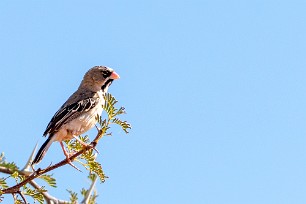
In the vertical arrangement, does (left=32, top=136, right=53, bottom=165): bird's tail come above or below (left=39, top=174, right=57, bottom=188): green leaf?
above

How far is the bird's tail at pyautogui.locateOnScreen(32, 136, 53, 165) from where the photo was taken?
17.2 ft

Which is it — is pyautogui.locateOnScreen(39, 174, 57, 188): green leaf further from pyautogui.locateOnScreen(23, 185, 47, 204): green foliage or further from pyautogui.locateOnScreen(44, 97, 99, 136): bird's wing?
pyautogui.locateOnScreen(44, 97, 99, 136): bird's wing

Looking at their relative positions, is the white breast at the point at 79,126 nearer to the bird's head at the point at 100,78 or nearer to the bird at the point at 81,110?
the bird at the point at 81,110

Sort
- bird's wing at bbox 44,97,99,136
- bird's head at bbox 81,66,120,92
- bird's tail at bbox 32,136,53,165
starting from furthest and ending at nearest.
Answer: bird's head at bbox 81,66,120,92 < bird's wing at bbox 44,97,99,136 < bird's tail at bbox 32,136,53,165

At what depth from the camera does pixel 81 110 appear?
6512 millimetres

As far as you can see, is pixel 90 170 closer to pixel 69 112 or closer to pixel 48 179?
pixel 48 179

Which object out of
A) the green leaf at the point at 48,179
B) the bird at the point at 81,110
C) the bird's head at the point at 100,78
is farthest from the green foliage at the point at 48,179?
the bird's head at the point at 100,78

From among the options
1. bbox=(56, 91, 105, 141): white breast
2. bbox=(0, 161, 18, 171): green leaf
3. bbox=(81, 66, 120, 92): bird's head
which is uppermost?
bbox=(81, 66, 120, 92): bird's head

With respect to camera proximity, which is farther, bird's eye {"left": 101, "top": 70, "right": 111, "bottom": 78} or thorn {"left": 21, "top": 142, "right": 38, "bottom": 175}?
bird's eye {"left": 101, "top": 70, "right": 111, "bottom": 78}

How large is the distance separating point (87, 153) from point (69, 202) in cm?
64

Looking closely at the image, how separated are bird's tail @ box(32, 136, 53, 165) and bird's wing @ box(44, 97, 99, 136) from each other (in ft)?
0.59

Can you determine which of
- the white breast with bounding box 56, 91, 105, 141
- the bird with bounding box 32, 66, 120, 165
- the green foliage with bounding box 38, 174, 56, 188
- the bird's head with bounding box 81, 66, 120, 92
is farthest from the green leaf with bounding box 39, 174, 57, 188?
the bird's head with bounding box 81, 66, 120, 92

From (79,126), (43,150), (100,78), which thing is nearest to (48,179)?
(43,150)

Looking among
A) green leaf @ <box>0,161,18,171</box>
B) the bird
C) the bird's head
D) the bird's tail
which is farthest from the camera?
the bird's head
